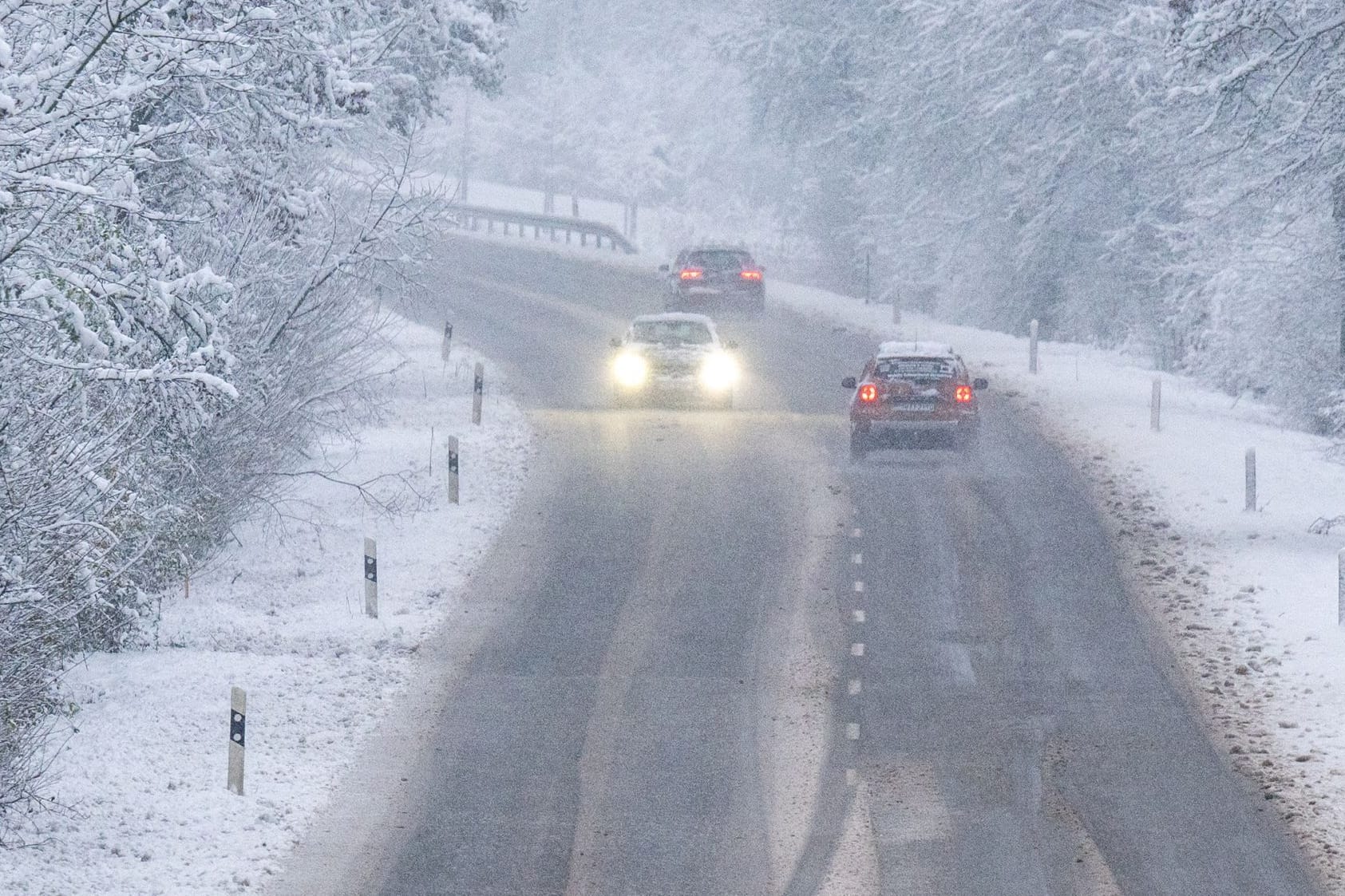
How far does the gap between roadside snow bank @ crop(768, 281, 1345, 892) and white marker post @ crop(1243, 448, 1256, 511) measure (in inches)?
6.4

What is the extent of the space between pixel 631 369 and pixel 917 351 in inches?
208

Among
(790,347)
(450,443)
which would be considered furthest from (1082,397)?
(450,443)

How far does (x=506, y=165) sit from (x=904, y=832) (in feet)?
263

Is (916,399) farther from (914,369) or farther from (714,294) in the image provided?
(714,294)

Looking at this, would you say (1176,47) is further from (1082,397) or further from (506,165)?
(506,165)

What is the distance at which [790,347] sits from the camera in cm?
3762

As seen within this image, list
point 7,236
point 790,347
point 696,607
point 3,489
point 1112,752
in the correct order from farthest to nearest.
→ point 790,347
point 696,607
point 1112,752
point 3,489
point 7,236

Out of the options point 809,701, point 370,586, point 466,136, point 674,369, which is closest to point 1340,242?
point 674,369

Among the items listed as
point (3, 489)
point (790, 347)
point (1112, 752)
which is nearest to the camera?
point (3, 489)

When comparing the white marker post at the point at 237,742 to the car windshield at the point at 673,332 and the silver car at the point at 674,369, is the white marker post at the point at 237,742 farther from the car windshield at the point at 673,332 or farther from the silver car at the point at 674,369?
the car windshield at the point at 673,332

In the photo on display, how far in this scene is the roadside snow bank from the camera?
1473cm

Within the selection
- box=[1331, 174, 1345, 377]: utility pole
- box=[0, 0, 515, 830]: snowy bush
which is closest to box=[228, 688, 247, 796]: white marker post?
box=[0, 0, 515, 830]: snowy bush

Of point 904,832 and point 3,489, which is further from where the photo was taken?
point 904,832

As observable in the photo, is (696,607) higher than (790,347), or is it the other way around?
(790,347)
